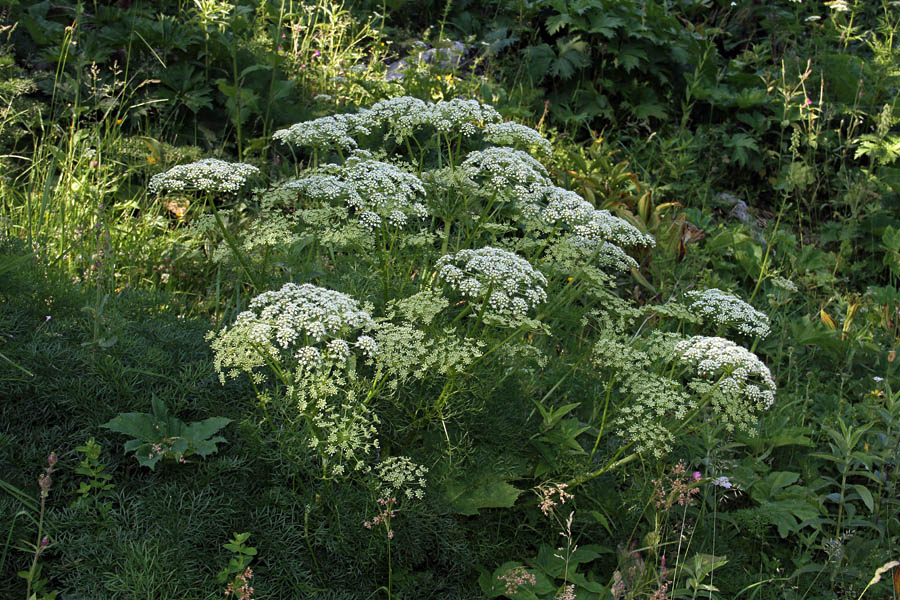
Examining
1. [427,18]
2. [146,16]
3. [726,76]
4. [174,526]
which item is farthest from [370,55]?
[174,526]

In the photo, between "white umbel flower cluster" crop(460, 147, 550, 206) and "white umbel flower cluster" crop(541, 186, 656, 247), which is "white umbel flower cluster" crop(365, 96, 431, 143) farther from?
"white umbel flower cluster" crop(541, 186, 656, 247)

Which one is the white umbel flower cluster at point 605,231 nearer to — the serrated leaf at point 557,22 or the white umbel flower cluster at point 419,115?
the white umbel flower cluster at point 419,115

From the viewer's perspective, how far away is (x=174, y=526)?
2.23 meters

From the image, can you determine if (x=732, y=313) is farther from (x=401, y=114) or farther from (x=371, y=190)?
(x=401, y=114)

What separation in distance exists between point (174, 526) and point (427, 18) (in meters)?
6.47

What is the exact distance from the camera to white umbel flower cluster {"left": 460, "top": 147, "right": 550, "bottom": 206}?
2.81m

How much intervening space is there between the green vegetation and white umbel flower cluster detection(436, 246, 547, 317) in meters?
0.01

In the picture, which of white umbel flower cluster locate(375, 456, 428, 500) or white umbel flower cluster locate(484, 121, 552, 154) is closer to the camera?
white umbel flower cluster locate(375, 456, 428, 500)

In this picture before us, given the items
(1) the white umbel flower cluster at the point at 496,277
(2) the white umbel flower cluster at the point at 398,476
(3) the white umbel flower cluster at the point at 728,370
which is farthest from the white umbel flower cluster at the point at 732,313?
(2) the white umbel flower cluster at the point at 398,476

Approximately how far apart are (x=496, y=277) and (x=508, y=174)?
24.7 inches

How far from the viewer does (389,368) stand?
2.25 m

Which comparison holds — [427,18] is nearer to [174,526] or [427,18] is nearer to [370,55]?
[370,55]

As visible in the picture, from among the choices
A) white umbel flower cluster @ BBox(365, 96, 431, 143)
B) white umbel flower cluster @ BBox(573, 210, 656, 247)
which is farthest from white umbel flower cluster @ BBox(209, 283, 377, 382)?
white umbel flower cluster @ BBox(365, 96, 431, 143)

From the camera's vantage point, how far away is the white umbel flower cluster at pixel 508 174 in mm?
2814
